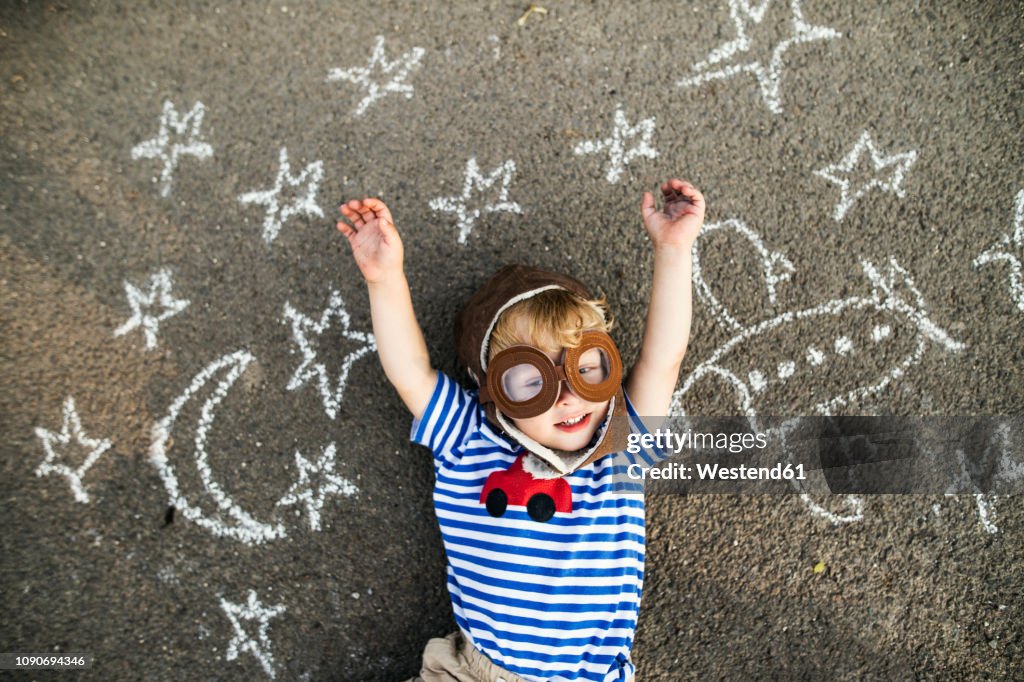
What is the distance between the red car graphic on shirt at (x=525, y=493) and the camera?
1956mm

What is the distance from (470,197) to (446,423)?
0.80 meters

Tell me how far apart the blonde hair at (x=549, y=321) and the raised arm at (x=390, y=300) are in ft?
0.88

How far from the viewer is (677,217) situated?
201cm

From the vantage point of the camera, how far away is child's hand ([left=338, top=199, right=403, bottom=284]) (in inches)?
77.6

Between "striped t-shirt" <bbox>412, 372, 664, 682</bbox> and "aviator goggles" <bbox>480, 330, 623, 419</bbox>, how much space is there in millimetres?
275

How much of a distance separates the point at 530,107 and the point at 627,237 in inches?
22.2

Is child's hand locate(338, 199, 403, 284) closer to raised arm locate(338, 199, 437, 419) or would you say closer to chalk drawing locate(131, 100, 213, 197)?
raised arm locate(338, 199, 437, 419)

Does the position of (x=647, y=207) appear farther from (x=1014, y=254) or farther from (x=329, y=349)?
(x=1014, y=254)

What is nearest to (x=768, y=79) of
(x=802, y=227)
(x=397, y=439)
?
(x=802, y=227)

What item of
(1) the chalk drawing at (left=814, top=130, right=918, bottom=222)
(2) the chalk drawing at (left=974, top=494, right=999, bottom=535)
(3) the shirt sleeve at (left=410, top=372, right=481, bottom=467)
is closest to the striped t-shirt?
(3) the shirt sleeve at (left=410, top=372, right=481, bottom=467)

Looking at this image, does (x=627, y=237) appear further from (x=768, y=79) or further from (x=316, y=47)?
(x=316, y=47)

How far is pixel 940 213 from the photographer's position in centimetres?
230

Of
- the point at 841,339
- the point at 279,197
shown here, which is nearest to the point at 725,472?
the point at 841,339

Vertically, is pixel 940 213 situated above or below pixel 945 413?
above
